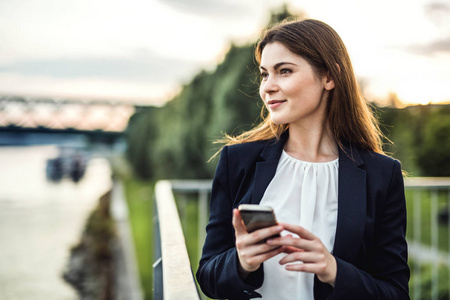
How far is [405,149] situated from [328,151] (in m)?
4.73

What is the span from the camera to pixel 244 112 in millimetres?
7707

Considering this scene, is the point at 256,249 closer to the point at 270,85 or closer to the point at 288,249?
the point at 288,249

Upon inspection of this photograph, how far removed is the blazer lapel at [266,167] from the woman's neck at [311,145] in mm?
50

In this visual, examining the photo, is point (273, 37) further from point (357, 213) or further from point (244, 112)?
point (244, 112)

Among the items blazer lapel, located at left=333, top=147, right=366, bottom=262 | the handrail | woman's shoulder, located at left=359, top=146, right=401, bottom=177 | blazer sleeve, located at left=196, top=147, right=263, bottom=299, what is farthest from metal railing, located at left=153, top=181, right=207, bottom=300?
woman's shoulder, located at left=359, top=146, right=401, bottom=177

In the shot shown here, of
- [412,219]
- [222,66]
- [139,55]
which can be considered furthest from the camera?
[139,55]

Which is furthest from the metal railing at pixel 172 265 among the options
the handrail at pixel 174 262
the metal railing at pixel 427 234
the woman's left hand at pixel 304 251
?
the metal railing at pixel 427 234

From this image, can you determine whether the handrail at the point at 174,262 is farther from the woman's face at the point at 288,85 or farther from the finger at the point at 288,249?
the woman's face at the point at 288,85

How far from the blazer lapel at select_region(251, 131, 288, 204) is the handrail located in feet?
0.95

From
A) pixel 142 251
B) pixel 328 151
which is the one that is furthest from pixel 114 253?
pixel 328 151

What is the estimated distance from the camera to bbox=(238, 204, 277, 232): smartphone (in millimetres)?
1134

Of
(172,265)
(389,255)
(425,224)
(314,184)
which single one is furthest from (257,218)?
(425,224)

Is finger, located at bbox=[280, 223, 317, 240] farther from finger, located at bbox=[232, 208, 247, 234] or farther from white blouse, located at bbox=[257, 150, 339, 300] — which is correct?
white blouse, located at bbox=[257, 150, 339, 300]

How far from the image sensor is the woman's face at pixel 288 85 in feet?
5.10
